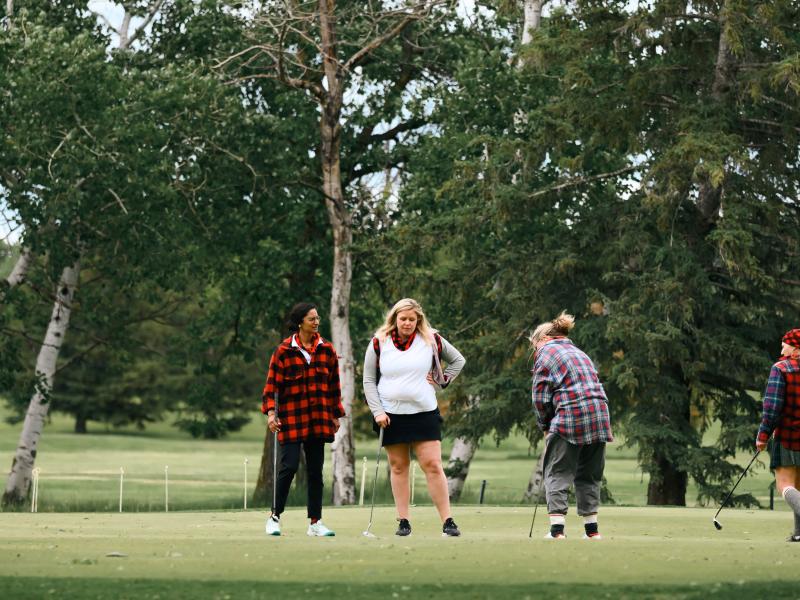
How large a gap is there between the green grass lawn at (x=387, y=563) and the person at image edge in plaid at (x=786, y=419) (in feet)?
1.95

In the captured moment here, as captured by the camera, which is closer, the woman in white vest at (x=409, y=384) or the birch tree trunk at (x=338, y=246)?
the woman in white vest at (x=409, y=384)

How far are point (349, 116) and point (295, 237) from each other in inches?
104

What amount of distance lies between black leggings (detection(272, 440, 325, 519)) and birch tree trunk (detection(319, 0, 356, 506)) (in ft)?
51.9

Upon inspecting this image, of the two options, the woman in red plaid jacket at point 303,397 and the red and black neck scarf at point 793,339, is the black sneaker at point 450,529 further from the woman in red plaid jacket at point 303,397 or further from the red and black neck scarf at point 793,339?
the red and black neck scarf at point 793,339

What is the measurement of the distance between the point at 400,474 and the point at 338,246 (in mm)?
16553

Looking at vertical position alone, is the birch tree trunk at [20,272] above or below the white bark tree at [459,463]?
above

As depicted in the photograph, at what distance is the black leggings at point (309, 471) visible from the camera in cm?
1247

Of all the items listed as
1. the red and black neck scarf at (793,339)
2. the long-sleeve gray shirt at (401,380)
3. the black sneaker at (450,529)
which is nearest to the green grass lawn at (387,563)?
the black sneaker at (450,529)

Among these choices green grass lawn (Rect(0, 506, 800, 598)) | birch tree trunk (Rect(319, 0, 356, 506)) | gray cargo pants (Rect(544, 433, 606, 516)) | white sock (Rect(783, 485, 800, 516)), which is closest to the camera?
green grass lawn (Rect(0, 506, 800, 598))

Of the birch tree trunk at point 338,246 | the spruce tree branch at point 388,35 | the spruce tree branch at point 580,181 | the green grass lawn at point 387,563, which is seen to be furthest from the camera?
the birch tree trunk at point 338,246

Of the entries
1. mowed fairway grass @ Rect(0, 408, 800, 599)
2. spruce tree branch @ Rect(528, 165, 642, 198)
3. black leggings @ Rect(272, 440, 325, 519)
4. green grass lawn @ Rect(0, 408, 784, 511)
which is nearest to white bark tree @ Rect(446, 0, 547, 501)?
green grass lawn @ Rect(0, 408, 784, 511)

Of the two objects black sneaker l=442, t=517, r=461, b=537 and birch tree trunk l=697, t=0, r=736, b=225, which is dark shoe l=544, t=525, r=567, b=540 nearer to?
black sneaker l=442, t=517, r=461, b=537

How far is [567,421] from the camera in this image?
11844 mm

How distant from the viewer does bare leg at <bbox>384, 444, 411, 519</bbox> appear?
40.4ft
